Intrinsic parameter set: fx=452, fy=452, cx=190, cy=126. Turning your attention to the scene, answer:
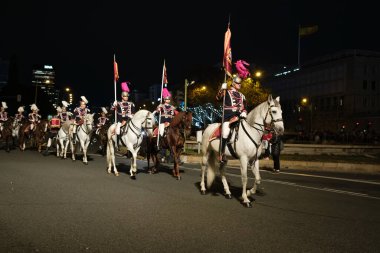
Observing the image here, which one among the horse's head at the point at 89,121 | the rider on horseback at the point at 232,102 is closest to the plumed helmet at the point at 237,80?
the rider on horseback at the point at 232,102

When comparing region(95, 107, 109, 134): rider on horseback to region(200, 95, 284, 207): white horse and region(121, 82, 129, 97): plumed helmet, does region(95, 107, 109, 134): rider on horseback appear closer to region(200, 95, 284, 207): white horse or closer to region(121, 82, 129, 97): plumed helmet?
region(121, 82, 129, 97): plumed helmet

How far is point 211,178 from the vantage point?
40.3ft

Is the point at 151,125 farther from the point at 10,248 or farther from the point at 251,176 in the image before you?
the point at 10,248

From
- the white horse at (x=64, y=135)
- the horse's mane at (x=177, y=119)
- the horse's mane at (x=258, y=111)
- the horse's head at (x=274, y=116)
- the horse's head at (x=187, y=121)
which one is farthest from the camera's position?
the white horse at (x=64, y=135)

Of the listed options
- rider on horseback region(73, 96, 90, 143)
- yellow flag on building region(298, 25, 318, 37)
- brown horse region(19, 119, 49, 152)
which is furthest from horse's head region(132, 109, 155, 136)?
yellow flag on building region(298, 25, 318, 37)

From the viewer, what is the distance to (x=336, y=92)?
83.9 meters

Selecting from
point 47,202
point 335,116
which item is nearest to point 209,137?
point 47,202

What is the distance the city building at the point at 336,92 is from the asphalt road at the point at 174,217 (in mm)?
51887

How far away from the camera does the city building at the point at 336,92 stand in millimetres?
66812

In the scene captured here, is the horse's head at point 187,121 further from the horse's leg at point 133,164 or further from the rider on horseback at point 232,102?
the rider on horseback at point 232,102

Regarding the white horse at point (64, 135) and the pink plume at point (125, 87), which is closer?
the pink plume at point (125, 87)

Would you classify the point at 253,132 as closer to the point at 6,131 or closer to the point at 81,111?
the point at 81,111

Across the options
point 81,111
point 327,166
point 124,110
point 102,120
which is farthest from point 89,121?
point 327,166

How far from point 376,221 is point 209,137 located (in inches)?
198
